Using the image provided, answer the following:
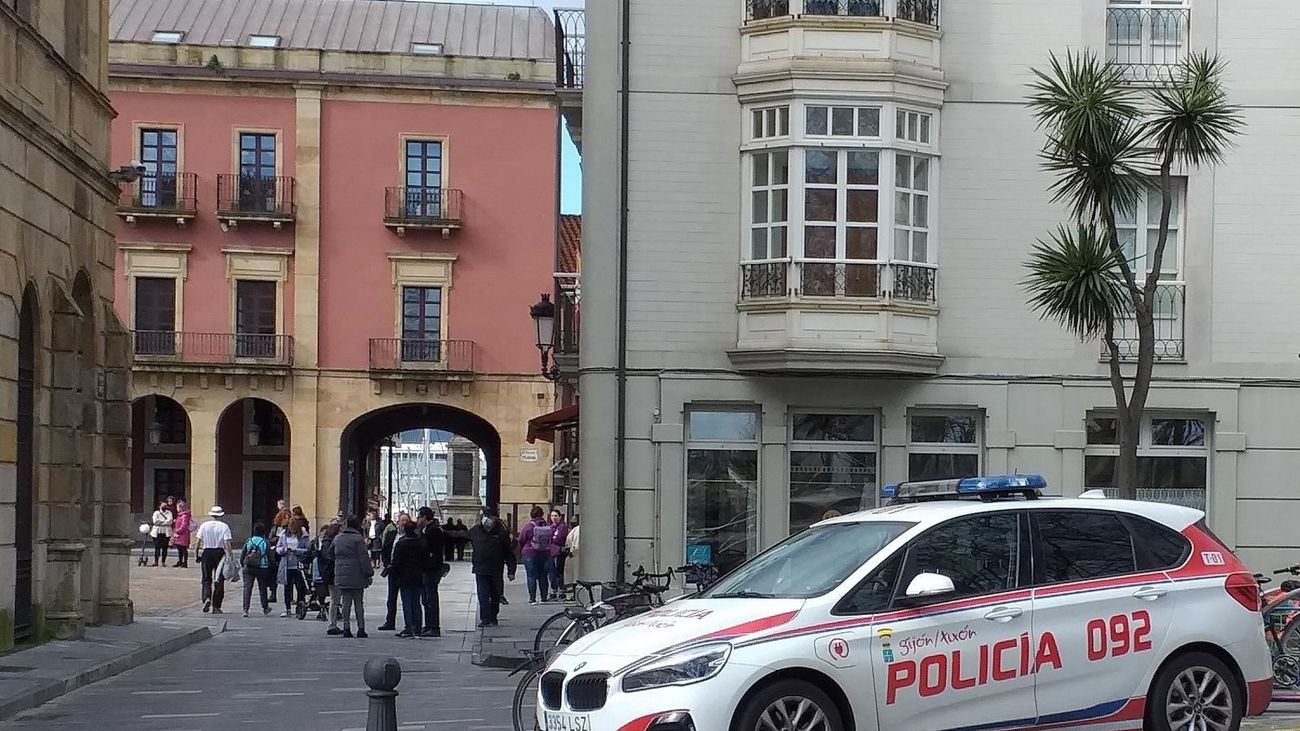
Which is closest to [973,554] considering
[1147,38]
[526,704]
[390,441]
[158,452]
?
[526,704]

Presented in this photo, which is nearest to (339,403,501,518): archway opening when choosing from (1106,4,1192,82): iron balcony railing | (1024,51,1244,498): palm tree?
(1106,4,1192,82): iron balcony railing

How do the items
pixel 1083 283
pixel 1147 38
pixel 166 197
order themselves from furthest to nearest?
pixel 166 197 → pixel 1147 38 → pixel 1083 283

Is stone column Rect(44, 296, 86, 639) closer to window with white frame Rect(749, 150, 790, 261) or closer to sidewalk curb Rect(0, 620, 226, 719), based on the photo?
sidewalk curb Rect(0, 620, 226, 719)

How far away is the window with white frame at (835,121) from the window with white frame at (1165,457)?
16.9 feet

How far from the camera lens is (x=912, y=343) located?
2388 cm

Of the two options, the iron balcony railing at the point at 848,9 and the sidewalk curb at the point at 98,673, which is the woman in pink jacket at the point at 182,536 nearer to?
the sidewalk curb at the point at 98,673

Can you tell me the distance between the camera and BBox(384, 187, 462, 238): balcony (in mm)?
51938

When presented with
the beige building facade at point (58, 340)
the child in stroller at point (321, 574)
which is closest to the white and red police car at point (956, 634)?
the beige building facade at point (58, 340)

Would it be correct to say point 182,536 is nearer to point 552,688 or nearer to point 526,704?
point 526,704

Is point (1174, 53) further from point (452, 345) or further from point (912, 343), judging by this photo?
point (452, 345)

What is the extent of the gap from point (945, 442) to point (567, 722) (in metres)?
15.7

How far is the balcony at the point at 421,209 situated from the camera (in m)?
51.9

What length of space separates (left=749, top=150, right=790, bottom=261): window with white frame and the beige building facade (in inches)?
337

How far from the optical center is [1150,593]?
408 inches
